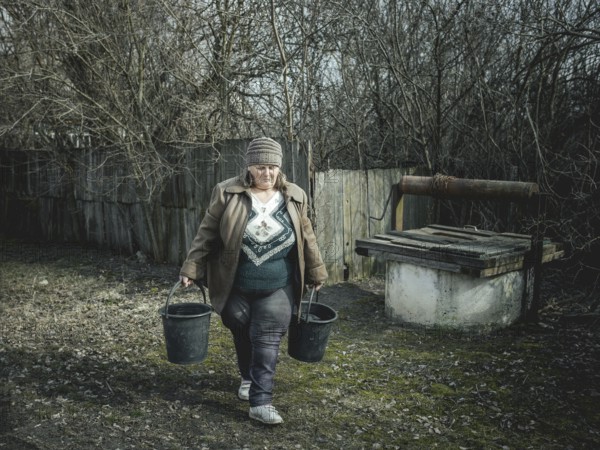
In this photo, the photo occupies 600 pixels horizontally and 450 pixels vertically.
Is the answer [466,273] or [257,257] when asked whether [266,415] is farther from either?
[466,273]

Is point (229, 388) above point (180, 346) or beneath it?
beneath

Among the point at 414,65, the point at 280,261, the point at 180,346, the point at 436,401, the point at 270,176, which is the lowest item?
the point at 436,401

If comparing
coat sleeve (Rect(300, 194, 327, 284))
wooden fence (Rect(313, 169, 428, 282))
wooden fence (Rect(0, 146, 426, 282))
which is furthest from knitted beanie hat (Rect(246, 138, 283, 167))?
wooden fence (Rect(313, 169, 428, 282))

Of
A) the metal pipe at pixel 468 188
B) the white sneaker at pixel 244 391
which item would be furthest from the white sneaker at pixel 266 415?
the metal pipe at pixel 468 188

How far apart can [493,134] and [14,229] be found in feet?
30.9

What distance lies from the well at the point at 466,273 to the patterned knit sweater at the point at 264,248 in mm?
2354

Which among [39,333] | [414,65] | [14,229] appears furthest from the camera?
[14,229]

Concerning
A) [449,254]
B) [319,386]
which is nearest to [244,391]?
[319,386]

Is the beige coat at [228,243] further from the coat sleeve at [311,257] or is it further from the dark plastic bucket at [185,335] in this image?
the dark plastic bucket at [185,335]

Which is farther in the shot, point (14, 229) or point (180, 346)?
point (14, 229)

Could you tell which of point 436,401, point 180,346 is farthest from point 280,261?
point 436,401

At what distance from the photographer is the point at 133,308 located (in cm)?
688

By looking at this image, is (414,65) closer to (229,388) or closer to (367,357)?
(367,357)

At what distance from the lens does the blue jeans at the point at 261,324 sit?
394cm
